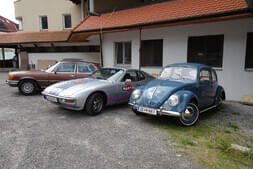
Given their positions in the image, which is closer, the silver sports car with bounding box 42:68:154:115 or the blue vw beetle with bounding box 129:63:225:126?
the blue vw beetle with bounding box 129:63:225:126

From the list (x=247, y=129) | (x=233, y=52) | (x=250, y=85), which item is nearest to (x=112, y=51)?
(x=233, y=52)

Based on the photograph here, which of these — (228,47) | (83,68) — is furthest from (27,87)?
(228,47)

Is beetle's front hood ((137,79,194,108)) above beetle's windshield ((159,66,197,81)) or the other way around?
the other way around

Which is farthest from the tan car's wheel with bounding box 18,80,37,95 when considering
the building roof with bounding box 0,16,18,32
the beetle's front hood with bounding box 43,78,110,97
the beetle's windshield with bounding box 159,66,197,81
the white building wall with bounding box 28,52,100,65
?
the building roof with bounding box 0,16,18,32

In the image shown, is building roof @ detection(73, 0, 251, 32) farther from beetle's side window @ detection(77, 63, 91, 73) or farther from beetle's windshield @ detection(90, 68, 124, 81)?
beetle's windshield @ detection(90, 68, 124, 81)

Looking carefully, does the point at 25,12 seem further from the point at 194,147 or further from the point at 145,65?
the point at 194,147

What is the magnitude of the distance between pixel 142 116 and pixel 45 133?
2.57 meters

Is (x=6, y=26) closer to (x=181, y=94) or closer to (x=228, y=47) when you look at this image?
(x=228, y=47)

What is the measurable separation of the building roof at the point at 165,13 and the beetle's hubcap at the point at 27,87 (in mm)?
4352

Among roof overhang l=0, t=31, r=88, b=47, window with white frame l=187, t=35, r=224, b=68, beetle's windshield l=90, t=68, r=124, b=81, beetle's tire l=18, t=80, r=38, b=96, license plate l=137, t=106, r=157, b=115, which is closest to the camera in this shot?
license plate l=137, t=106, r=157, b=115

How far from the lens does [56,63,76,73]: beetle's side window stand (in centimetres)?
773

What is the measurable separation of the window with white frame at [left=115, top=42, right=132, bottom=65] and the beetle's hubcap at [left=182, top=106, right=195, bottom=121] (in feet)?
22.9

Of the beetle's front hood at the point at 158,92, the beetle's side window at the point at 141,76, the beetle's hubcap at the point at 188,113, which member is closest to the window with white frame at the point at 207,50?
the beetle's side window at the point at 141,76

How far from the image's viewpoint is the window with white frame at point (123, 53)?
35.9ft
